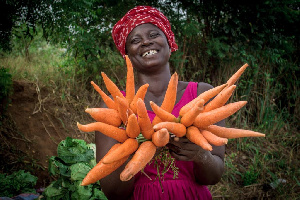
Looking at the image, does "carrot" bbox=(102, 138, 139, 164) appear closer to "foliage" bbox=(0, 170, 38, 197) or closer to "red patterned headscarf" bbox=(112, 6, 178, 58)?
"red patterned headscarf" bbox=(112, 6, 178, 58)

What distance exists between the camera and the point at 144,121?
970 millimetres

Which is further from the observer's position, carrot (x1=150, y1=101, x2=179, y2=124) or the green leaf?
the green leaf

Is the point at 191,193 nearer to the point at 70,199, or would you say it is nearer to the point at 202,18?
the point at 70,199

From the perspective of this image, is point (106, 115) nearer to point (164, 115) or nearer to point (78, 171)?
point (164, 115)

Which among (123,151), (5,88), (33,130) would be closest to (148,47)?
(123,151)

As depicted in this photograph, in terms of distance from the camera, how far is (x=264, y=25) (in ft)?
11.3

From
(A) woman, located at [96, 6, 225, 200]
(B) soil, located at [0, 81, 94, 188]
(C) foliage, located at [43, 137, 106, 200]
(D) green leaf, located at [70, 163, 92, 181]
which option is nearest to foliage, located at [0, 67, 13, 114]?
(B) soil, located at [0, 81, 94, 188]

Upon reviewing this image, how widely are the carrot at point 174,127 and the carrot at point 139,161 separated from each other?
9 cm

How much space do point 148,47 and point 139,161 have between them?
35.6 inches

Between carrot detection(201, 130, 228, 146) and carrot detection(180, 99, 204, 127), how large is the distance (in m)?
0.08

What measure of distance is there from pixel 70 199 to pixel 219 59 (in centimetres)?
305

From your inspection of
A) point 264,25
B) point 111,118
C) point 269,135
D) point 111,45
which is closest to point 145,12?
point 111,118

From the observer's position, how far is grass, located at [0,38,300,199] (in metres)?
2.88

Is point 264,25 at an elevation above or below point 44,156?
above
